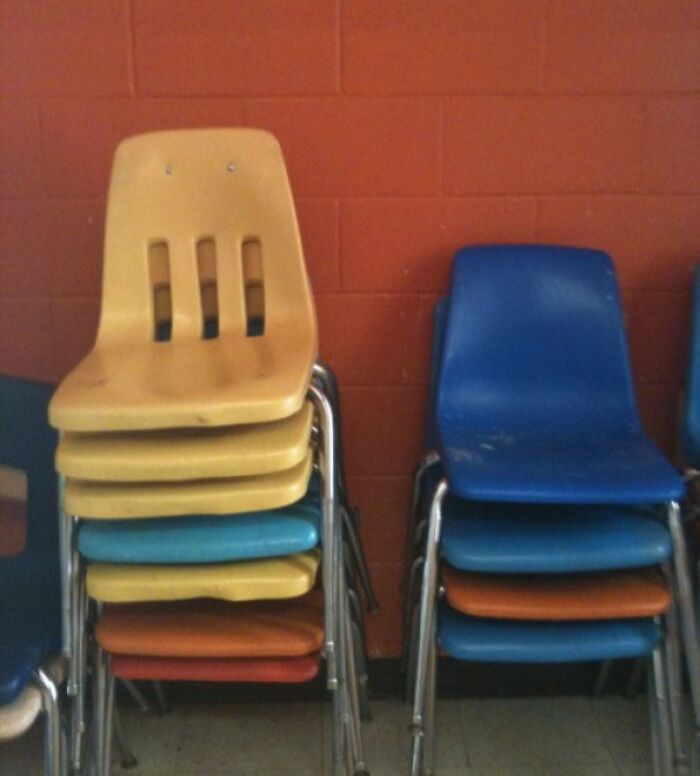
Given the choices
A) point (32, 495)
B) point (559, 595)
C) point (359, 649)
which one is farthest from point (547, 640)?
point (32, 495)

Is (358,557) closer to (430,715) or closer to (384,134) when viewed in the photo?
(430,715)

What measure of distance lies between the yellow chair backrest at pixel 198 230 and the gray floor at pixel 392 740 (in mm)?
822

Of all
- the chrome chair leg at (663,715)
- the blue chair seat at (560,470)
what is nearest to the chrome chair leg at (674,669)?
the chrome chair leg at (663,715)

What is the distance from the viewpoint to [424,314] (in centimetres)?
186

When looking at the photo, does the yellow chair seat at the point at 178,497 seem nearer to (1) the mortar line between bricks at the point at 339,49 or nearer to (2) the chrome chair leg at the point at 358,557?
(2) the chrome chair leg at the point at 358,557

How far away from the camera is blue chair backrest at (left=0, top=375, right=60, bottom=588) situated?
5.20 ft

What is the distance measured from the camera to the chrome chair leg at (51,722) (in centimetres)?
135

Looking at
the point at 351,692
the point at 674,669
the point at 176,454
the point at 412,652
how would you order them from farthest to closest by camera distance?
the point at 412,652 < the point at 351,692 < the point at 674,669 < the point at 176,454

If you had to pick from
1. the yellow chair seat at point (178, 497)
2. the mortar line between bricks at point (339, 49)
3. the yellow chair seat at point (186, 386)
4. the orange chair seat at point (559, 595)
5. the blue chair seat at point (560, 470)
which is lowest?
the orange chair seat at point (559, 595)

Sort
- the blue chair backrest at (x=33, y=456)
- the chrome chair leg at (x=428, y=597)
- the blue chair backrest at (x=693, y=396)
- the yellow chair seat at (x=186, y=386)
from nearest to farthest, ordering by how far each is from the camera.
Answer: the yellow chair seat at (x=186, y=386) < the chrome chair leg at (x=428, y=597) < the blue chair backrest at (x=33, y=456) < the blue chair backrest at (x=693, y=396)

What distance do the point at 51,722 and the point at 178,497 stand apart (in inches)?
16.0

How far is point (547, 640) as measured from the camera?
1462 millimetres

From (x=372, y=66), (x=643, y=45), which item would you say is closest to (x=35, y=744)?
(x=372, y=66)

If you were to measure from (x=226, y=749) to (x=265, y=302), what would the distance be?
35.0 inches
